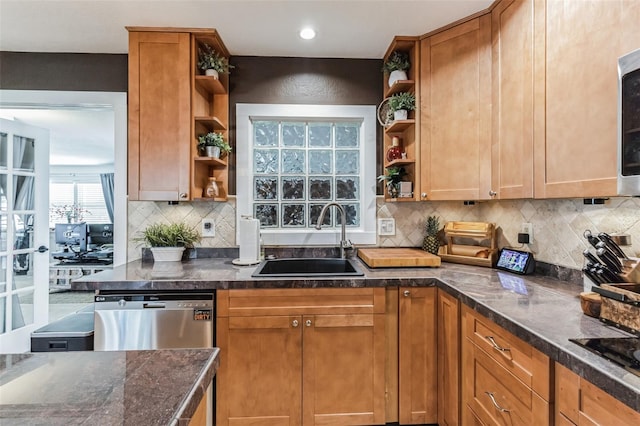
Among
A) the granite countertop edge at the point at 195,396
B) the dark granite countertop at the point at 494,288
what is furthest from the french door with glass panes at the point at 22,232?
the granite countertop edge at the point at 195,396

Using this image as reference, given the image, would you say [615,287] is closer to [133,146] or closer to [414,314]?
[414,314]

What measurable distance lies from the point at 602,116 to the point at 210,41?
2.18 metres

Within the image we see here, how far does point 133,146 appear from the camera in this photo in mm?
2064

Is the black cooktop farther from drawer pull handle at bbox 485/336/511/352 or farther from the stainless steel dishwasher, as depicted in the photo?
the stainless steel dishwasher

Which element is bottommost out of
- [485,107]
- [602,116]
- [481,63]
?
[602,116]

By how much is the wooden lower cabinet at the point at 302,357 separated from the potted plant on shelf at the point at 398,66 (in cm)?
147

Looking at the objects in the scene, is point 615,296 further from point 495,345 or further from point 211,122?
point 211,122

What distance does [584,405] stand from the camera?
0.86m

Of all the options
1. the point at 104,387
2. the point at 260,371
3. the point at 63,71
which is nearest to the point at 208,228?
the point at 260,371

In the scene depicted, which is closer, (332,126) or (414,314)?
(414,314)

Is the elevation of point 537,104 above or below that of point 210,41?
below

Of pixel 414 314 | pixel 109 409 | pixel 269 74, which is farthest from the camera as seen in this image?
pixel 269 74

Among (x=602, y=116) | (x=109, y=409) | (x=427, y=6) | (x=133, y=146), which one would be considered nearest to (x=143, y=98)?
(x=133, y=146)

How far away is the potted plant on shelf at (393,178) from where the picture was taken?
7.43 ft
